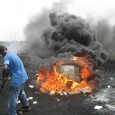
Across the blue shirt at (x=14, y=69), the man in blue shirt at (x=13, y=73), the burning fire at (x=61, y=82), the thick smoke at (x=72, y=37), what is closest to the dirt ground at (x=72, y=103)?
the burning fire at (x=61, y=82)

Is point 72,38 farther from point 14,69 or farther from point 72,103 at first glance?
point 14,69

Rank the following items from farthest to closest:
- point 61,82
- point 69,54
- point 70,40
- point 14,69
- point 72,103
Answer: point 70,40 < point 69,54 < point 61,82 < point 72,103 < point 14,69

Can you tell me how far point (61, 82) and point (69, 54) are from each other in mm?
3244

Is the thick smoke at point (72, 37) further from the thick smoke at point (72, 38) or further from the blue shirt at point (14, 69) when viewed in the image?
the blue shirt at point (14, 69)

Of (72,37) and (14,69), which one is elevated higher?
(72,37)

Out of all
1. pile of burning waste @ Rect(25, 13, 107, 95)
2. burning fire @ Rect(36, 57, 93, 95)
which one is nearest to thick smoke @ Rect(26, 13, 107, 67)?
pile of burning waste @ Rect(25, 13, 107, 95)

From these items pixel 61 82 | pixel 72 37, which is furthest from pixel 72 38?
pixel 61 82

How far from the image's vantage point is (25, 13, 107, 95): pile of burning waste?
36.4 ft

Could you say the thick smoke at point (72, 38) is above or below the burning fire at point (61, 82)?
above

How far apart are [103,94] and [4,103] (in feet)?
12.9

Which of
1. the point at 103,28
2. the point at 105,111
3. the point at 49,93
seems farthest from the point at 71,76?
the point at 103,28

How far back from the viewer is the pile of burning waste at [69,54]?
11094 millimetres

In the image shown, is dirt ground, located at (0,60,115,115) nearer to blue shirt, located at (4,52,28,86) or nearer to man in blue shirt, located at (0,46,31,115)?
man in blue shirt, located at (0,46,31,115)

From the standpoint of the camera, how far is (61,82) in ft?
36.3
